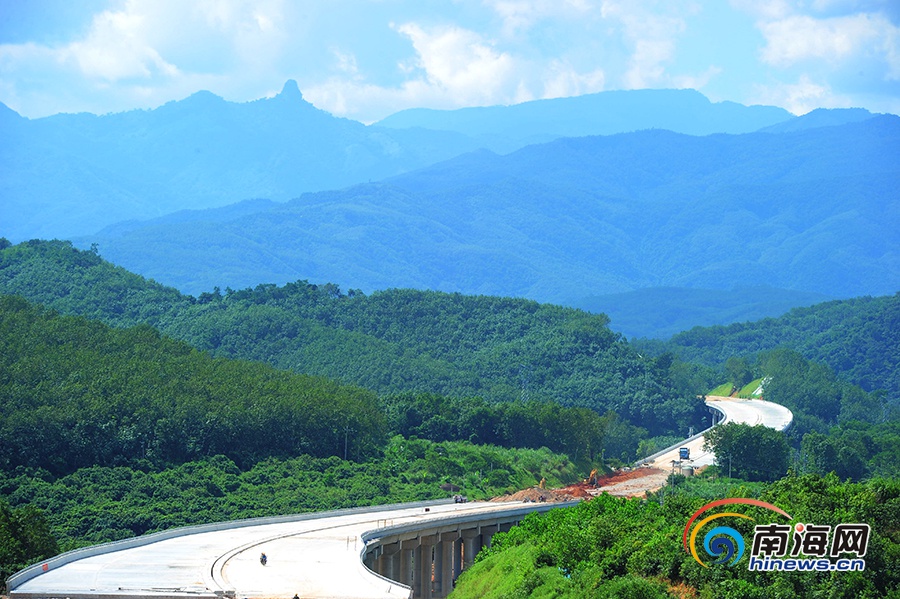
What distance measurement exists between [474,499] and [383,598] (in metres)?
48.9

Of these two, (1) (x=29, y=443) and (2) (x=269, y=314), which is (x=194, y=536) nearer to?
(1) (x=29, y=443)

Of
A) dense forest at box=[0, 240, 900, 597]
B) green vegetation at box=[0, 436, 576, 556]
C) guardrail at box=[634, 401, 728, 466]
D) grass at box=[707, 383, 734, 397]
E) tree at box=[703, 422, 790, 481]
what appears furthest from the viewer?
grass at box=[707, 383, 734, 397]

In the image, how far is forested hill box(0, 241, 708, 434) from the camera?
501ft

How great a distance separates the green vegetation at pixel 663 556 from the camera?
45.7 m

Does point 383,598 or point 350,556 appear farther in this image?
point 350,556

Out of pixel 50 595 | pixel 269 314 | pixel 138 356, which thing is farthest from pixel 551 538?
pixel 269 314

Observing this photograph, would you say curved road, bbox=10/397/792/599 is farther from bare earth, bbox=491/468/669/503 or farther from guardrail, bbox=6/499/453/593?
bare earth, bbox=491/468/669/503

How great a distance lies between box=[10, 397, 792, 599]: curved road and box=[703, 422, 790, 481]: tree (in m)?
39.4

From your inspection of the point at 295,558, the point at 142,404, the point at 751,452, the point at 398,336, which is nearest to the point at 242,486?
the point at 142,404

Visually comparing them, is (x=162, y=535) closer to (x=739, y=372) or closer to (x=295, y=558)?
(x=295, y=558)

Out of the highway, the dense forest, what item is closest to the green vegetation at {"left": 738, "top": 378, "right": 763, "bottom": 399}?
the dense forest

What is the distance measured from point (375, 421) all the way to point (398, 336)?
62823 mm

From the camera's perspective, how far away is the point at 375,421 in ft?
358

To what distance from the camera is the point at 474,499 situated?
327 feet
